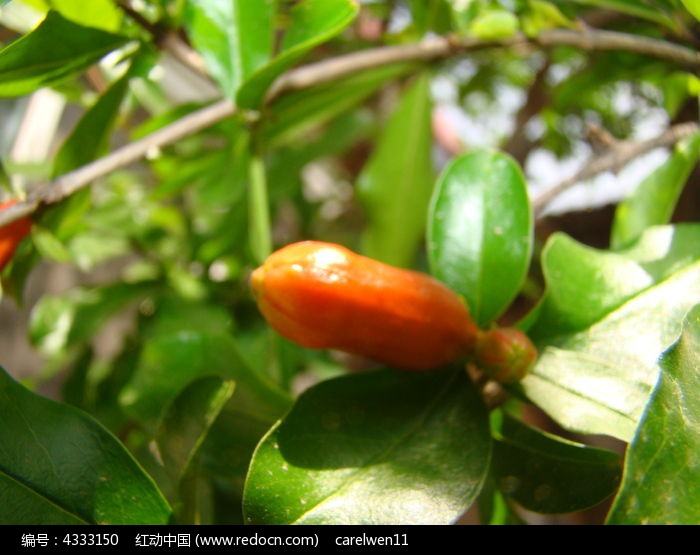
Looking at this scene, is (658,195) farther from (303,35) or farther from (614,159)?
(303,35)

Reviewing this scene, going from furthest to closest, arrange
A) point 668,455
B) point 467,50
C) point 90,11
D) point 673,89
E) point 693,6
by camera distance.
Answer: point 673,89
point 467,50
point 90,11
point 693,6
point 668,455

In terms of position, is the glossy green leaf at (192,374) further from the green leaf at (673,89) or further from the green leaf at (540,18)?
the green leaf at (673,89)

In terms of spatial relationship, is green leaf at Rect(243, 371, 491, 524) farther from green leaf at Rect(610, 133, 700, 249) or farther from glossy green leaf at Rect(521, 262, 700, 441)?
green leaf at Rect(610, 133, 700, 249)

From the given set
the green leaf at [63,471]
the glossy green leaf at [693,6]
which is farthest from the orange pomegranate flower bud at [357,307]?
the glossy green leaf at [693,6]

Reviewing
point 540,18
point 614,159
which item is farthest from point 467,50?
point 614,159

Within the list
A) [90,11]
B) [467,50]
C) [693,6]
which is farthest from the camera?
[467,50]
